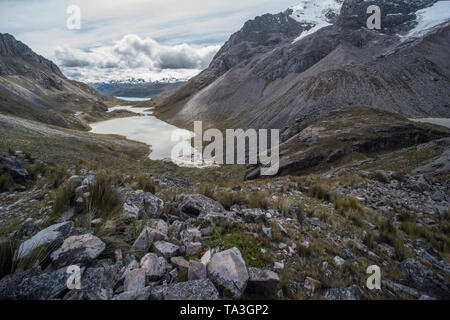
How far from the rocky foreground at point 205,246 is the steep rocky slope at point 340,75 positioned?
4020 centimetres

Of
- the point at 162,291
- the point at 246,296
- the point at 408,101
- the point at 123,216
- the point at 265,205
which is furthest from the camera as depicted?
the point at 408,101

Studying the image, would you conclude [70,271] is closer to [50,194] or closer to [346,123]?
[50,194]

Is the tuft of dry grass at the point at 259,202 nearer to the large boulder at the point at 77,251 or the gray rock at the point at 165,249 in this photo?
the gray rock at the point at 165,249

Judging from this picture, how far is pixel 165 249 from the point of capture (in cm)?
409

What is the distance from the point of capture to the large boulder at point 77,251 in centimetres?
333

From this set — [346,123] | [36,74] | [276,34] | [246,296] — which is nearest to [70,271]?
[246,296]

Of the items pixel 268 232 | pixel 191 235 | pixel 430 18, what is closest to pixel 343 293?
pixel 268 232

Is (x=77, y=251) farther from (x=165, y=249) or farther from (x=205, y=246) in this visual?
(x=205, y=246)

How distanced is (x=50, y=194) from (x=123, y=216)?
3.58 m

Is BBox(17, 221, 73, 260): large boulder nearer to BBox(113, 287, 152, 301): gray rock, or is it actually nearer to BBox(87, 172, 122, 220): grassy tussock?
BBox(87, 172, 122, 220): grassy tussock

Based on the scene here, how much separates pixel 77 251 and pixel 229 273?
2619mm

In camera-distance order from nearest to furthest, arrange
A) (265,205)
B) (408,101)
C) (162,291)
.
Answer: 1. (162,291)
2. (265,205)
3. (408,101)

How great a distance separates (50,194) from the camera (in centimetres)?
664

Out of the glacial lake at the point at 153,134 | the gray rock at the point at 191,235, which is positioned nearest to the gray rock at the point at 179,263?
the gray rock at the point at 191,235
